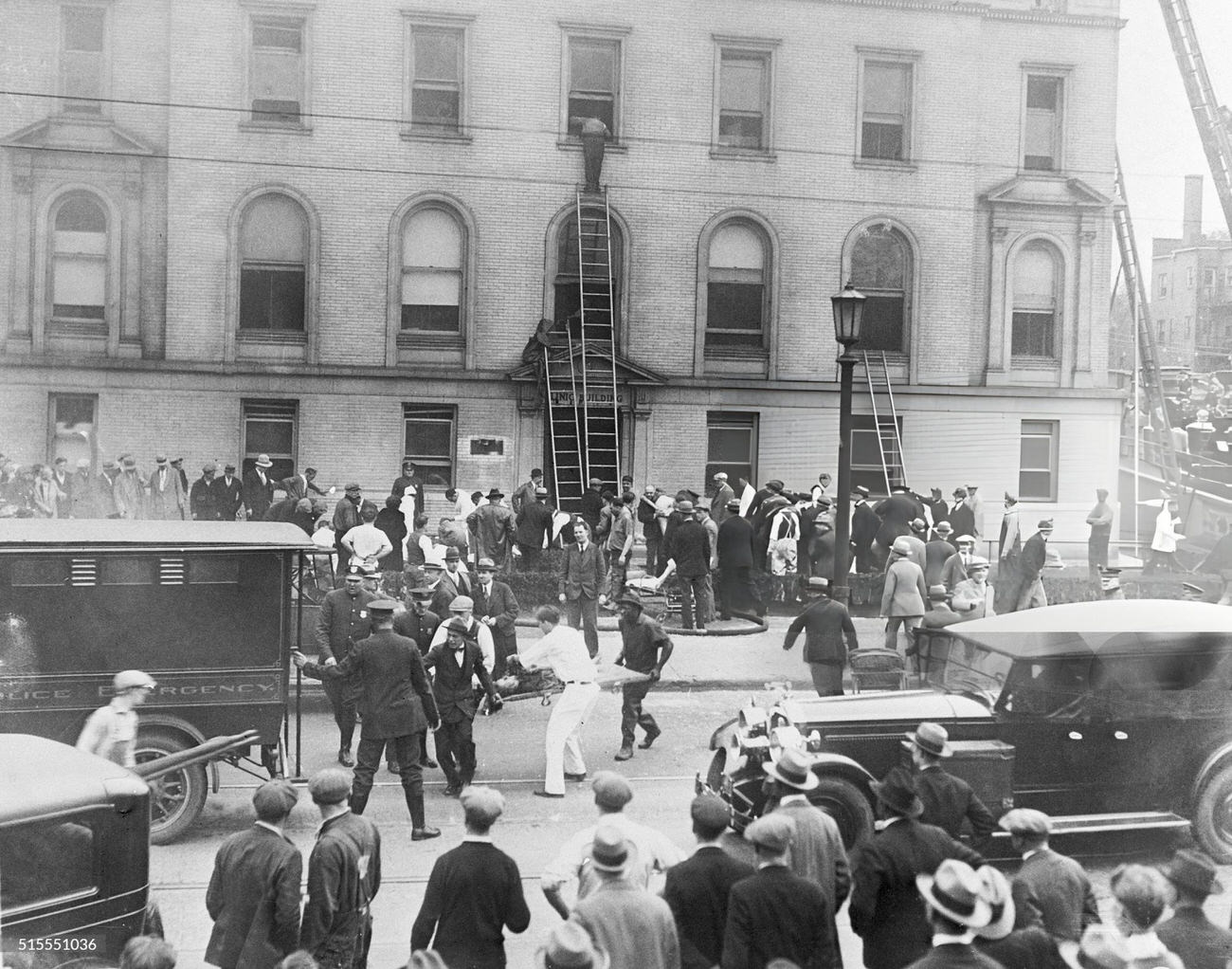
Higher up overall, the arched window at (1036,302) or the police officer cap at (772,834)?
the arched window at (1036,302)

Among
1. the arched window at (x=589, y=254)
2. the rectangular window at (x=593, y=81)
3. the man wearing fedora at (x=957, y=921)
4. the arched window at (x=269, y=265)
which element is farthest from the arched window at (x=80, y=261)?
the man wearing fedora at (x=957, y=921)

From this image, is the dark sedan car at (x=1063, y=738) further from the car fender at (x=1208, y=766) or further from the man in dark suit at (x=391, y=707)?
the man in dark suit at (x=391, y=707)

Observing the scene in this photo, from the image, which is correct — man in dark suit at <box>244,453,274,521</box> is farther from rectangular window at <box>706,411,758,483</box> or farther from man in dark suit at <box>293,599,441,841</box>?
rectangular window at <box>706,411,758,483</box>

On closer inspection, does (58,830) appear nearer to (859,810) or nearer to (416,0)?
(859,810)

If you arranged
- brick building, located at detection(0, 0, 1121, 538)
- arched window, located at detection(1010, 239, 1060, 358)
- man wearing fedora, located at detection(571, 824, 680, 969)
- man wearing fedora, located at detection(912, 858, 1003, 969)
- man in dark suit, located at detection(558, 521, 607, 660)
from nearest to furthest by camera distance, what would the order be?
1. man wearing fedora, located at detection(912, 858, 1003, 969)
2. man wearing fedora, located at detection(571, 824, 680, 969)
3. brick building, located at detection(0, 0, 1121, 538)
4. arched window, located at detection(1010, 239, 1060, 358)
5. man in dark suit, located at detection(558, 521, 607, 660)

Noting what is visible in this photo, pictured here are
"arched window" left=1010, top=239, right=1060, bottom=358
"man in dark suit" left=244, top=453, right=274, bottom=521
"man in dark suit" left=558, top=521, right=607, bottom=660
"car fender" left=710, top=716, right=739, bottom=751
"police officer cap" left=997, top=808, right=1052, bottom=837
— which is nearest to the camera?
"police officer cap" left=997, top=808, right=1052, bottom=837

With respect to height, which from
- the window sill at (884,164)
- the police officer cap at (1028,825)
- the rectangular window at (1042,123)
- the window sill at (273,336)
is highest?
the rectangular window at (1042,123)

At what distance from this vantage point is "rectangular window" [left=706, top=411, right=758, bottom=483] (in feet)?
40.5

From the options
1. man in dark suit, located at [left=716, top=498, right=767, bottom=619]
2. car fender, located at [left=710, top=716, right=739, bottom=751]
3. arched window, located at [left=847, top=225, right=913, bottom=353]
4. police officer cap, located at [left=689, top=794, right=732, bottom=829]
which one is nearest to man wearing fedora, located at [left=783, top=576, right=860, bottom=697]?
car fender, located at [left=710, top=716, right=739, bottom=751]

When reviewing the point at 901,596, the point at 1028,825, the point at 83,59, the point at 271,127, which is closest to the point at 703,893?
the point at 1028,825

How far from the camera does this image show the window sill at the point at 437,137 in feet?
38.5

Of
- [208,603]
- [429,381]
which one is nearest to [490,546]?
[429,381]

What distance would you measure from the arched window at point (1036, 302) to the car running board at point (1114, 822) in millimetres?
6060

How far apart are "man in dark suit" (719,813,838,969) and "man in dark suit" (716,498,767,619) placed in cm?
871
